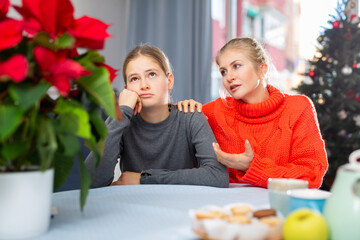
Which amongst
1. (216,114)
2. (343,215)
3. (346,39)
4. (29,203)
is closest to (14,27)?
(29,203)

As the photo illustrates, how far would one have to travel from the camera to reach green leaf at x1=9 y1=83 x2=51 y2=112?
567 millimetres

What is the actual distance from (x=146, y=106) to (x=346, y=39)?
259 cm

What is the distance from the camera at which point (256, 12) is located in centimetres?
703

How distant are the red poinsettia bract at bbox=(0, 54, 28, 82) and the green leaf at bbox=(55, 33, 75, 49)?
0.07 metres

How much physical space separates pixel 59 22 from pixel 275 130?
3.91ft

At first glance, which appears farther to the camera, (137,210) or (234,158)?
(234,158)

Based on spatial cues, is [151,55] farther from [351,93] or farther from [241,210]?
[351,93]

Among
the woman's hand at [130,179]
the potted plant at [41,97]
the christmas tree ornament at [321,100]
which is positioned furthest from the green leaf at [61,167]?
the christmas tree ornament at [321,100]

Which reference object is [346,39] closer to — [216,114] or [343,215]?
[216,114]

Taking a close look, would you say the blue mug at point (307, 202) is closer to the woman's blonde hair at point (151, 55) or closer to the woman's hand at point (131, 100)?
the woman's hand at point (131, 100)

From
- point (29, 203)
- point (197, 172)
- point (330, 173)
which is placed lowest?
point (330, 173)

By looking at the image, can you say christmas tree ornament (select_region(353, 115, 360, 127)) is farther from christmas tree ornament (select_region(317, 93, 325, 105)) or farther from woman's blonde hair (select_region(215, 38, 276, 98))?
woman's blonde hair (select_region(215, 38, 276, 98))

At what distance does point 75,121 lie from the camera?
616 mm

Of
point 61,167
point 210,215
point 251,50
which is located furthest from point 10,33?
point 251,50
